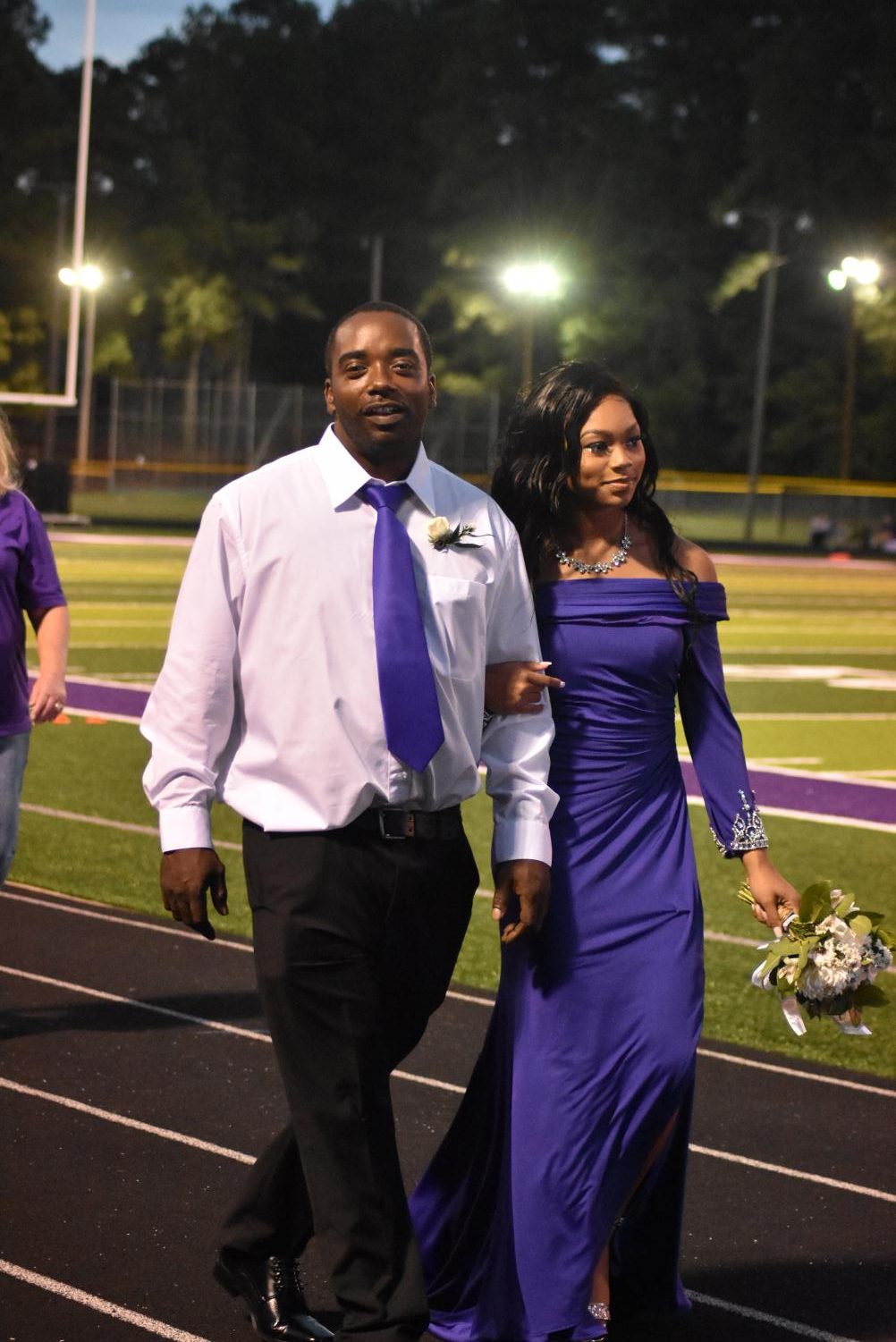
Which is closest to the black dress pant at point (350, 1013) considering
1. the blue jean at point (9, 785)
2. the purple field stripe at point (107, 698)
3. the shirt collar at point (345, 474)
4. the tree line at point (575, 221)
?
the shirt collar at point (345, 474)

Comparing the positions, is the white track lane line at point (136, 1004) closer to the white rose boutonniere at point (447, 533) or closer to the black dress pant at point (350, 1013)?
the black dress pant at point (350, 1013)

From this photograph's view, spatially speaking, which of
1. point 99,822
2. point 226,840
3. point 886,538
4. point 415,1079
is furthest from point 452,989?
point 886,538

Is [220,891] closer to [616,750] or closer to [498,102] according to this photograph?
[616,750]

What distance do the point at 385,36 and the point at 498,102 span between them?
18688mm

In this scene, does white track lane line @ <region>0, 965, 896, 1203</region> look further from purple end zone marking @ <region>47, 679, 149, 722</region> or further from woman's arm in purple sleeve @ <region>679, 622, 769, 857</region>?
purple end zone marking @ <region>47, 679, 149, 722</region>

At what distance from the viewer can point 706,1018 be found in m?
7.69

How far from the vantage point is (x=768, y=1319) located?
4.62 meters

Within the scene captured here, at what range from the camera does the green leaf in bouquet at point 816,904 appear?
4340 millimetres

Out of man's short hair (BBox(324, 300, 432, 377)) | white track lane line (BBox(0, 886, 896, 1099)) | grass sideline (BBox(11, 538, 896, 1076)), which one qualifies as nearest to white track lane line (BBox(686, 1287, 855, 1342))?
white track lane line (BBox(0, 886, 896, 1099))

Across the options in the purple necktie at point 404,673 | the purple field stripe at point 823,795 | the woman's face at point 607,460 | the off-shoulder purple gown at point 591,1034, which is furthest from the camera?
the purple field stripe at point 823,795

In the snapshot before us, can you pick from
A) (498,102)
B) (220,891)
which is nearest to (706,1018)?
(220,891)

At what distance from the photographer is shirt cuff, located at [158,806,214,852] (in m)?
3.83

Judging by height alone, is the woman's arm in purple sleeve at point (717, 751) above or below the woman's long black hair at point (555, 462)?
below

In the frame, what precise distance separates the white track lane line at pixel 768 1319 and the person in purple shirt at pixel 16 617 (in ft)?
8.28
